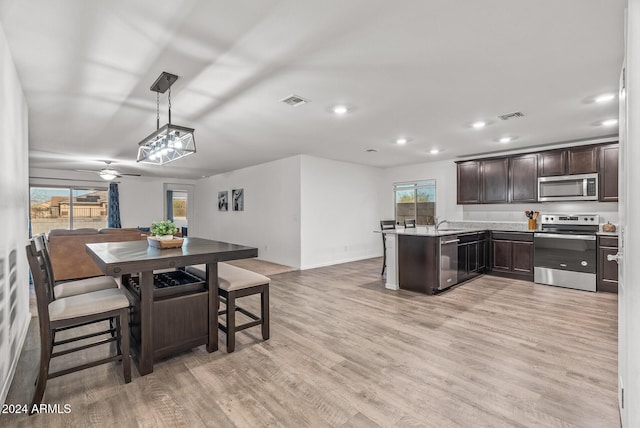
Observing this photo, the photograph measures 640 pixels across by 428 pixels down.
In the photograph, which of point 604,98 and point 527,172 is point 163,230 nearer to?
point 604,98

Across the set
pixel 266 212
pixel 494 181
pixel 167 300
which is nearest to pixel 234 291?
pixel 167 300

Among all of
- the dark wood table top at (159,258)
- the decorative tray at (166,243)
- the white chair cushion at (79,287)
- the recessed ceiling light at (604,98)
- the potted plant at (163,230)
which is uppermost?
the recessed ceiling light at (604,98)

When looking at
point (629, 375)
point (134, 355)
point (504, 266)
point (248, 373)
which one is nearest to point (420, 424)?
point (629, 375)

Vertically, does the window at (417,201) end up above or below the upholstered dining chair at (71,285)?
above

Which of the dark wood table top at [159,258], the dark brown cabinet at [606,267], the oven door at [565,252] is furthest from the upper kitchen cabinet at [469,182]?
the dark wood table top at [159,258]

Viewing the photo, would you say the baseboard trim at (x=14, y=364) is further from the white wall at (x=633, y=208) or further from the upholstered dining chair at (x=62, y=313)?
the white wall at (x=633, y=208)

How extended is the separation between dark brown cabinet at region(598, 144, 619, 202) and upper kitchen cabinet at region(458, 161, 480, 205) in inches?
71.0

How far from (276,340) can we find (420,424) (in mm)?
1497

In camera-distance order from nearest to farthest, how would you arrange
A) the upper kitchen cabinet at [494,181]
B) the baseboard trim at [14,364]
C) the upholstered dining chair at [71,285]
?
the baseboard trim at [14,364], the upholstered dining chair at [71,285], the upper kitchen cabinet at [494,181]

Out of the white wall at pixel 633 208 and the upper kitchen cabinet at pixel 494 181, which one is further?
the upper kitchen cabinet at pixel 494 181

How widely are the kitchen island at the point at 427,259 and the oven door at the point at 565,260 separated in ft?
3.50

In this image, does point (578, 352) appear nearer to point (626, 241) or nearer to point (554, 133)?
point (626, 241)

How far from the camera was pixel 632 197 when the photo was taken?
132 centimetres

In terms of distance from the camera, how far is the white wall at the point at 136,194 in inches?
363
